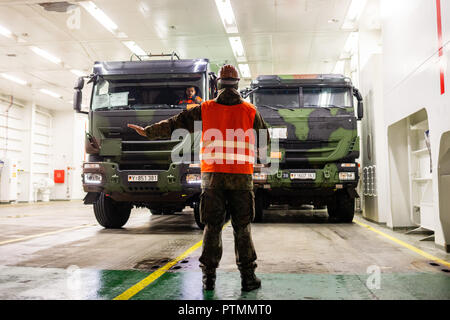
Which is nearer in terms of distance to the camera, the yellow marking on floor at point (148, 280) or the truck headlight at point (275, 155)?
the yellow marking on floor at point (148, 280)

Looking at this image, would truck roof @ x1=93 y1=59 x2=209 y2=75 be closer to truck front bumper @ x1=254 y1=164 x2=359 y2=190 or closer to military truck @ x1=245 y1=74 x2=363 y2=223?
military truck @ x1=245 y1=74 x2=363 y2=223

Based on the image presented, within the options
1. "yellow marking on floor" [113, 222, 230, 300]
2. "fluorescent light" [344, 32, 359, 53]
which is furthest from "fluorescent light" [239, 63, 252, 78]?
"yellow marking on floor" [113, 222, 230, 300]

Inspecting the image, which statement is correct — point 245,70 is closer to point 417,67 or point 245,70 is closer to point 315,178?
point 315,178

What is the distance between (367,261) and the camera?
4.07 metres

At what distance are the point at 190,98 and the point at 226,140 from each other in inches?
140

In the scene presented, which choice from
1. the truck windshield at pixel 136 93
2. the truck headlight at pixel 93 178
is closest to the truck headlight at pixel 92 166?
the truck headlight at pixel 93 178

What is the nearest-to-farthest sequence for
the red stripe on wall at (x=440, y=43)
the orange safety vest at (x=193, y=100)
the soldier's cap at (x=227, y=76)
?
the soldier's cap at (x=227, y=76) < the red stripe on wall at (x=440, y=43) < the orange safety vest at (x=193, y=100)

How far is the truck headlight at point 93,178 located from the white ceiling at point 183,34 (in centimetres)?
548

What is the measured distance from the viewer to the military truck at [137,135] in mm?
6148

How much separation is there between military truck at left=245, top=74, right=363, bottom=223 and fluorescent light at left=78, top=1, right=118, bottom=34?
204 inches

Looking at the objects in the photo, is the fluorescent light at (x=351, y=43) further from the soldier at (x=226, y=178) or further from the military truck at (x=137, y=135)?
the soldier at (x=226, y=178)

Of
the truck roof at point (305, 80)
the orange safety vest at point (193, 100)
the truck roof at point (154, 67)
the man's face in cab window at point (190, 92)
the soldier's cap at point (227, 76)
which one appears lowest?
the soldier's cap at point (227, 76)

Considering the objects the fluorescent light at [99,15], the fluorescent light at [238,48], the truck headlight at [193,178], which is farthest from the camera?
the fluorescent light at [238,48]

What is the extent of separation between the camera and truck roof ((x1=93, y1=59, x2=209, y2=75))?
644 centimetres
